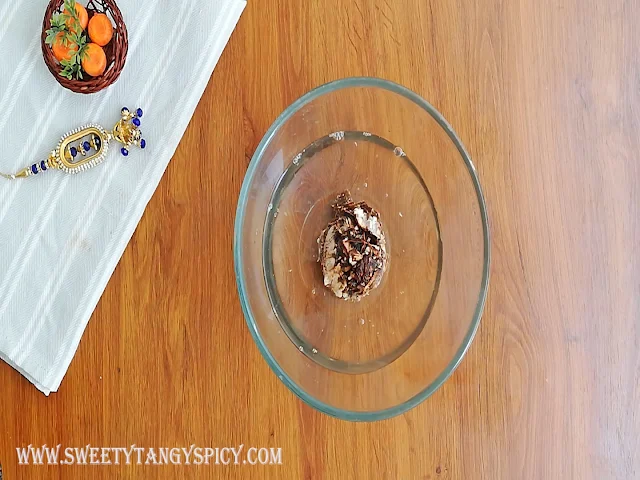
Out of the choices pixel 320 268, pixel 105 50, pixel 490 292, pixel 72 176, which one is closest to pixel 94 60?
pixel 105 50

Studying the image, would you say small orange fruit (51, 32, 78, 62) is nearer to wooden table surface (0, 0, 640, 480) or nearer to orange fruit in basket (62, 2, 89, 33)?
orange fruit in basket (62, 2, 89, 33)

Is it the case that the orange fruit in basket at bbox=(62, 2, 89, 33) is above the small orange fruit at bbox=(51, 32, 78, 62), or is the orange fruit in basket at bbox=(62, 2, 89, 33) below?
above

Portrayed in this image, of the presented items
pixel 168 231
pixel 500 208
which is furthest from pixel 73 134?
pixel 500 208

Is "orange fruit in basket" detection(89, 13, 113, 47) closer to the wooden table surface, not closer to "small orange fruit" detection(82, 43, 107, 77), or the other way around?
"small orange fruit" detection(82, 43, 107, 77)

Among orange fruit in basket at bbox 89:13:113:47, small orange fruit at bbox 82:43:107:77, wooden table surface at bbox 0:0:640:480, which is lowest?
wooden table surface at bbox 0:0:640:480

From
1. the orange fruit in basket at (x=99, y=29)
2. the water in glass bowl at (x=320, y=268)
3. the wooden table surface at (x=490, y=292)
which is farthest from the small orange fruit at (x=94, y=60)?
the water in glass bowl at (x=320, y=268)

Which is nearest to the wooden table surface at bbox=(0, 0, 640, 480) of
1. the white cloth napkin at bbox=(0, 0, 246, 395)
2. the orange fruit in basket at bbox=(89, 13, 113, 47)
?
the white cloth napkin at bbox=(0, 0, 246, 395)

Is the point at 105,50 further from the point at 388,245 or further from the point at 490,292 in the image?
the point at 490,292
